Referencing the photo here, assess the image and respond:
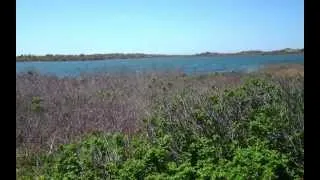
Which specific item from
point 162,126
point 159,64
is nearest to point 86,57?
point 159,64

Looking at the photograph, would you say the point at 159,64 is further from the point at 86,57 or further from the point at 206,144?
the point at 206,144

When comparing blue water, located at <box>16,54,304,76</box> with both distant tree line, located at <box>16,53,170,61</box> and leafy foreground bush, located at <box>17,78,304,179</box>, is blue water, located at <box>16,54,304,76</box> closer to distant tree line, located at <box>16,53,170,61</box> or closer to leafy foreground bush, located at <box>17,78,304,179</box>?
distant tree line, located at <box>16,53,170,61</box>

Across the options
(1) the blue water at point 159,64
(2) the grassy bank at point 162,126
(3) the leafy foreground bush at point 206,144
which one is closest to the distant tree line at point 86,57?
(1) the blue water at point 159,64

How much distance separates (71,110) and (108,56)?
0.44 metres

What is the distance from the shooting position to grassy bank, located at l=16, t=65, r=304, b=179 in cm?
248

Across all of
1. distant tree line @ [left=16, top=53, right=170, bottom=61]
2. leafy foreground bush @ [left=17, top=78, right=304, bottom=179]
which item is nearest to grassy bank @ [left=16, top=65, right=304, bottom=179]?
leafy foreground bush @ [left=17, top=78, right=304, bottom=179]

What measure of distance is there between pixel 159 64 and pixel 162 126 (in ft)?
1.33

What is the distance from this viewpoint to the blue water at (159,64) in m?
2.63

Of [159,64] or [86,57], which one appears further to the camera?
[159,64]

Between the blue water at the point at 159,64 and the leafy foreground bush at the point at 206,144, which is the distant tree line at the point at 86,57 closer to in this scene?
the blue water at the point at 159,64

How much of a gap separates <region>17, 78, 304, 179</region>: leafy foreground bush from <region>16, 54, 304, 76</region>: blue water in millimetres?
225

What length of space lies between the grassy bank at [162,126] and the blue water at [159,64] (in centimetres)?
7

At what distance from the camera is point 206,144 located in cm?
268

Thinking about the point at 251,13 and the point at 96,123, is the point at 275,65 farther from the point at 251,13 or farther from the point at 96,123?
the point at 96,123
